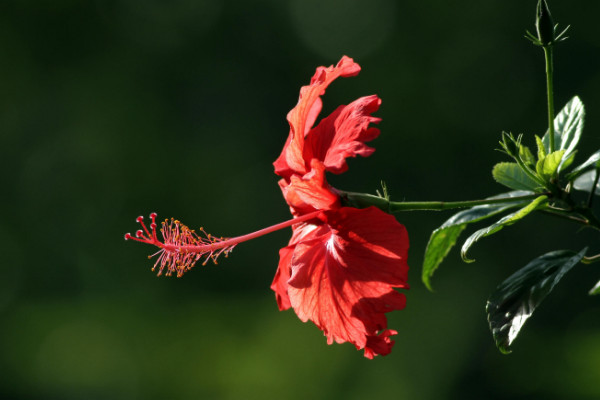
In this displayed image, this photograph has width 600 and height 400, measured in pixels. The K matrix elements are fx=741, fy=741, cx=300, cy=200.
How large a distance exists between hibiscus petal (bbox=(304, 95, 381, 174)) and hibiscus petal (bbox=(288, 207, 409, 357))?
7 cm

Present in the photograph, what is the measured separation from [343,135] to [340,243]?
14cm

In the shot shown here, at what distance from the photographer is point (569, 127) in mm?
1076

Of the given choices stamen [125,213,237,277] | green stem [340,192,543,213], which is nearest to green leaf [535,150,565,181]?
green stem [340,192,543,213]

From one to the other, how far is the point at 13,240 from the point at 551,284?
6.82 m

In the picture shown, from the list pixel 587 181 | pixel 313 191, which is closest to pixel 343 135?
pixel 313 191

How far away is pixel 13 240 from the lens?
7035 millimetres

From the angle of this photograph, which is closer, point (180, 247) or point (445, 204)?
point (445, 204)

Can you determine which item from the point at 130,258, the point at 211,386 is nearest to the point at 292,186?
the point at 211,386

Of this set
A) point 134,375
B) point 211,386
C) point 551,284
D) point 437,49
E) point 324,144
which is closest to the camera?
point 551,284

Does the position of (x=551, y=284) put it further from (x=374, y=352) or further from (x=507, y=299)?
(x=374, y=352)

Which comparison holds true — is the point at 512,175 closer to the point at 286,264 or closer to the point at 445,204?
the point at 445,204

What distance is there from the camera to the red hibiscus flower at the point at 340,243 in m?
0.93

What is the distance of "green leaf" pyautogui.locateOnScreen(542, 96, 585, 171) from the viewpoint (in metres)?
1.04

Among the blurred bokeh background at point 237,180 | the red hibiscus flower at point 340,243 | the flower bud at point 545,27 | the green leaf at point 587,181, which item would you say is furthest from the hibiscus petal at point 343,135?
the blurred bokeh background at point 237,180
